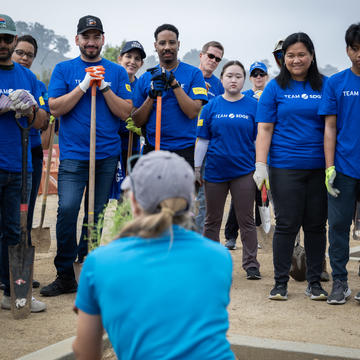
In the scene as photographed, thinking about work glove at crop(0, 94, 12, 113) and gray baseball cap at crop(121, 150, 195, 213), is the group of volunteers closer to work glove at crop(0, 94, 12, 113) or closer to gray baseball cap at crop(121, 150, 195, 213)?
work glove at crop(0, 94, 12, 113)

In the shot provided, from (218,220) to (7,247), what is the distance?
2192 mm

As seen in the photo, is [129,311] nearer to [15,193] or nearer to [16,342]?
[16,342]

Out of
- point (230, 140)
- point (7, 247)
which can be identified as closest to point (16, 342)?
point (7, 247)

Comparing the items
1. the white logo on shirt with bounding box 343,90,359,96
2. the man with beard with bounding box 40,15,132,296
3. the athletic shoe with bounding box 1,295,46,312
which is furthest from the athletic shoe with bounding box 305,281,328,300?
the athletic shoe with bounding box 1,295,46,312

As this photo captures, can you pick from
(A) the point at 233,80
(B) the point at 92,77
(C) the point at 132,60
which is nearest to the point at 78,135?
(B) the point at 92,77

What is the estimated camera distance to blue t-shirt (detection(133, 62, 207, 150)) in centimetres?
537

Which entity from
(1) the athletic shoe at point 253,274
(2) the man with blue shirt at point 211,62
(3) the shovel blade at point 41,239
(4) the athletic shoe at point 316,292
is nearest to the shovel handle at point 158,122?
(1) the athletic shoe at point 253,274

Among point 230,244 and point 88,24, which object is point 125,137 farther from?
point 230,244

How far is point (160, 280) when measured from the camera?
1.85 meters

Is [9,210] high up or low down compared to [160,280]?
down

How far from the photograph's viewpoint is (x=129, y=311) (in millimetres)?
1858

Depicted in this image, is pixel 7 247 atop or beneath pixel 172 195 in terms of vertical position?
beneath

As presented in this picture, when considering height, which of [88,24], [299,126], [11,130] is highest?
[88,24]

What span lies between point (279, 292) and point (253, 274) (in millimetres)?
810
